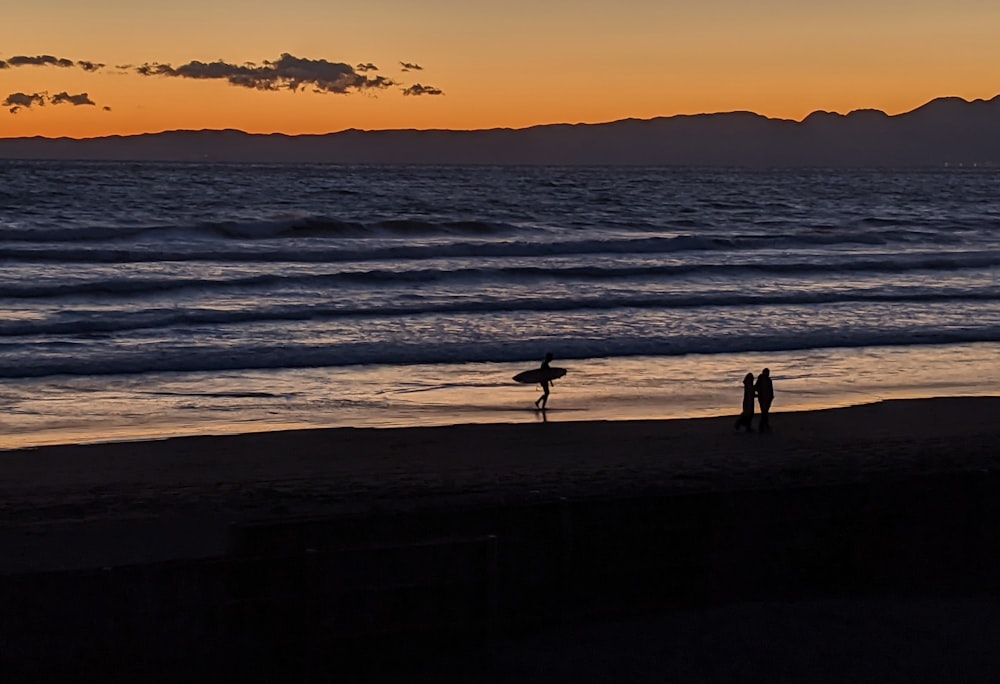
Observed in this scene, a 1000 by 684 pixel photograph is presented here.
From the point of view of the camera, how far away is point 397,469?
12.6 meters

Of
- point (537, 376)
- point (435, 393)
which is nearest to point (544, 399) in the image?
point (537, 376)

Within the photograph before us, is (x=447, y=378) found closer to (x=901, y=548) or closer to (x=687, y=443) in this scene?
(x=687, y=443)

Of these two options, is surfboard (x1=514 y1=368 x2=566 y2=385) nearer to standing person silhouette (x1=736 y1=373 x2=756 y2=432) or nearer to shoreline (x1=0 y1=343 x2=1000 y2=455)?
shoreline (x1=0 y1=343 x2=1000 y2=455)

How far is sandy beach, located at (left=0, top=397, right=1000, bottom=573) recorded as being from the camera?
1023cm

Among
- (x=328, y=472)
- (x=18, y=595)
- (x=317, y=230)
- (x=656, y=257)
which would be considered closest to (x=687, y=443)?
(x=328, y=472)

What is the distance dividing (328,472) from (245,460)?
111 centimetres

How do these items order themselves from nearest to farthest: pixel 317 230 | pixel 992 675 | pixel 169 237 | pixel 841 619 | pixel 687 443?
pixel 992 675, pixel 841 619, pixel 687 443, pixel 169 237, pixel 317 230

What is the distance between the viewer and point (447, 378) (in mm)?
19234

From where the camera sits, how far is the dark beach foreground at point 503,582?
23.2 feet

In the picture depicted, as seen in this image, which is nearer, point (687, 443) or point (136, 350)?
point (687, 443)

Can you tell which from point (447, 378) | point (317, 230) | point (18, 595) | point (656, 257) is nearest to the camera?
point (18, 595)

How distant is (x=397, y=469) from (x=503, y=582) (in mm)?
4730

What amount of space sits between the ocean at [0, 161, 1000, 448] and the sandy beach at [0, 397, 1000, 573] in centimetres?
125

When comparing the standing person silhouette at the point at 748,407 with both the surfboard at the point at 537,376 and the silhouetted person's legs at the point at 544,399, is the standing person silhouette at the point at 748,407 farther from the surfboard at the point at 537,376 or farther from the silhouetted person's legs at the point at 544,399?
the silhouetted person's legs at the point at 544,399
